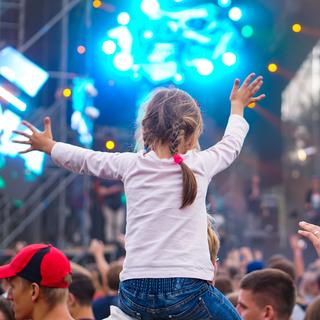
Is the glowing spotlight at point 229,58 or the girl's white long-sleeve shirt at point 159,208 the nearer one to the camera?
the girl's white long-sleeve shirt at point 159,208

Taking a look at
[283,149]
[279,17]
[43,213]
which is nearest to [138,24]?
[279,17]

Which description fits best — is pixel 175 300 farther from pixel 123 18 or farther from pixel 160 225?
pixel 123 18

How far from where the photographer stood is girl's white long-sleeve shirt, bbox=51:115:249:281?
259cm

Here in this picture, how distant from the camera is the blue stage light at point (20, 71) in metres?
9.92

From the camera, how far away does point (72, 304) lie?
4.18m

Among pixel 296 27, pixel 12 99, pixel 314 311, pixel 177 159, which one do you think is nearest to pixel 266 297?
pixel 314 311

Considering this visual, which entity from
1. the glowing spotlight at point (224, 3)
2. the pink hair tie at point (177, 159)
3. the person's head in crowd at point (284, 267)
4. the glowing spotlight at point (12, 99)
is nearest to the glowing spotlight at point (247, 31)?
the glowing spotlight at point (224, 3)

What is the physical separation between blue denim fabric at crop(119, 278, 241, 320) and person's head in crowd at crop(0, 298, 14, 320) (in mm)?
1222

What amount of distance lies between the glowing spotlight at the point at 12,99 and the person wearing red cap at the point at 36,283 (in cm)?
593

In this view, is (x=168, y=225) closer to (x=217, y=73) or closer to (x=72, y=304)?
(x=72, y=304)

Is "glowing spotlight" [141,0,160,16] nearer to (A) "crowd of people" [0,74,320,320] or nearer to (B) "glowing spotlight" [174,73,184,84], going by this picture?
(B) "glowing spotlight" [174,73,184,84]

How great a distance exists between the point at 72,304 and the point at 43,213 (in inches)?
324

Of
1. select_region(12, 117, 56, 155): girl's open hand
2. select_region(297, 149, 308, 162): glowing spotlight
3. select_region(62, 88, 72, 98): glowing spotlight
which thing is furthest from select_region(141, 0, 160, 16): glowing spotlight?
select_region(12, 117, 56, 155): girl's open hand

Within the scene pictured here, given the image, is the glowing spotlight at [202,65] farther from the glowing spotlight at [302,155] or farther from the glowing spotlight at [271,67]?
the glowing spotlight at [302,155]
